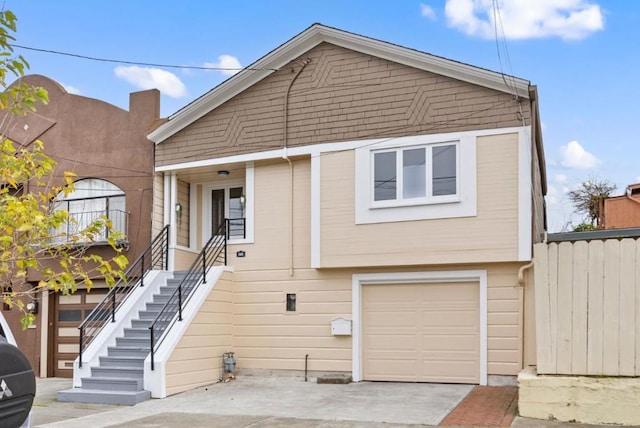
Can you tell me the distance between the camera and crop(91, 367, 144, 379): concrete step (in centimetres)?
1118

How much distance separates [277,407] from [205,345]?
9.30 feet

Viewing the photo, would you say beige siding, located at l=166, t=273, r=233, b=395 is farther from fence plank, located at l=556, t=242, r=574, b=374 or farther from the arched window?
fence plank, located at l=556, t=242, r=574, b=374

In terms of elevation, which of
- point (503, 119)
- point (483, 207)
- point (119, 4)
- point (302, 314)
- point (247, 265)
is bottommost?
Result: point (302, 314)

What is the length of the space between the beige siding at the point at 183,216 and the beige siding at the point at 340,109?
91 centimetres

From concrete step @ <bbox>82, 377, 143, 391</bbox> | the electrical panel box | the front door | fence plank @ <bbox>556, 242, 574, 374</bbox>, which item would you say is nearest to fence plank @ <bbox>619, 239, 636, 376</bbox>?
fence plank @ <bbox>556, 242, 574, 374</bbox>

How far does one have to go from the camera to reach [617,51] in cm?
1423

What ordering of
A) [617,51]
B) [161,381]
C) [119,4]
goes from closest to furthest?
[161,381], [119,4], [617,51]

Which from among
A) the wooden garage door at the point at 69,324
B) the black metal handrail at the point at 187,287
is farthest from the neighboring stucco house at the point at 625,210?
the wooden garage door at the point at 69,324

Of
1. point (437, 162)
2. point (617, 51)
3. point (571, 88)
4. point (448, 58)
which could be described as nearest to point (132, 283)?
point (437, 162)

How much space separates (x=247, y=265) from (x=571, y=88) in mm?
8178

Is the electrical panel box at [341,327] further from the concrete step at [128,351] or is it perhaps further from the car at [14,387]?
the car at [14,387]

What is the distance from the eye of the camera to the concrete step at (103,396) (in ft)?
34.5

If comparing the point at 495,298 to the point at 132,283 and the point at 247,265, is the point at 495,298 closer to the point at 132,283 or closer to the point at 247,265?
the point at 247,265

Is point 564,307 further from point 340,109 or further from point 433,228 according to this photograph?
point 340,109
